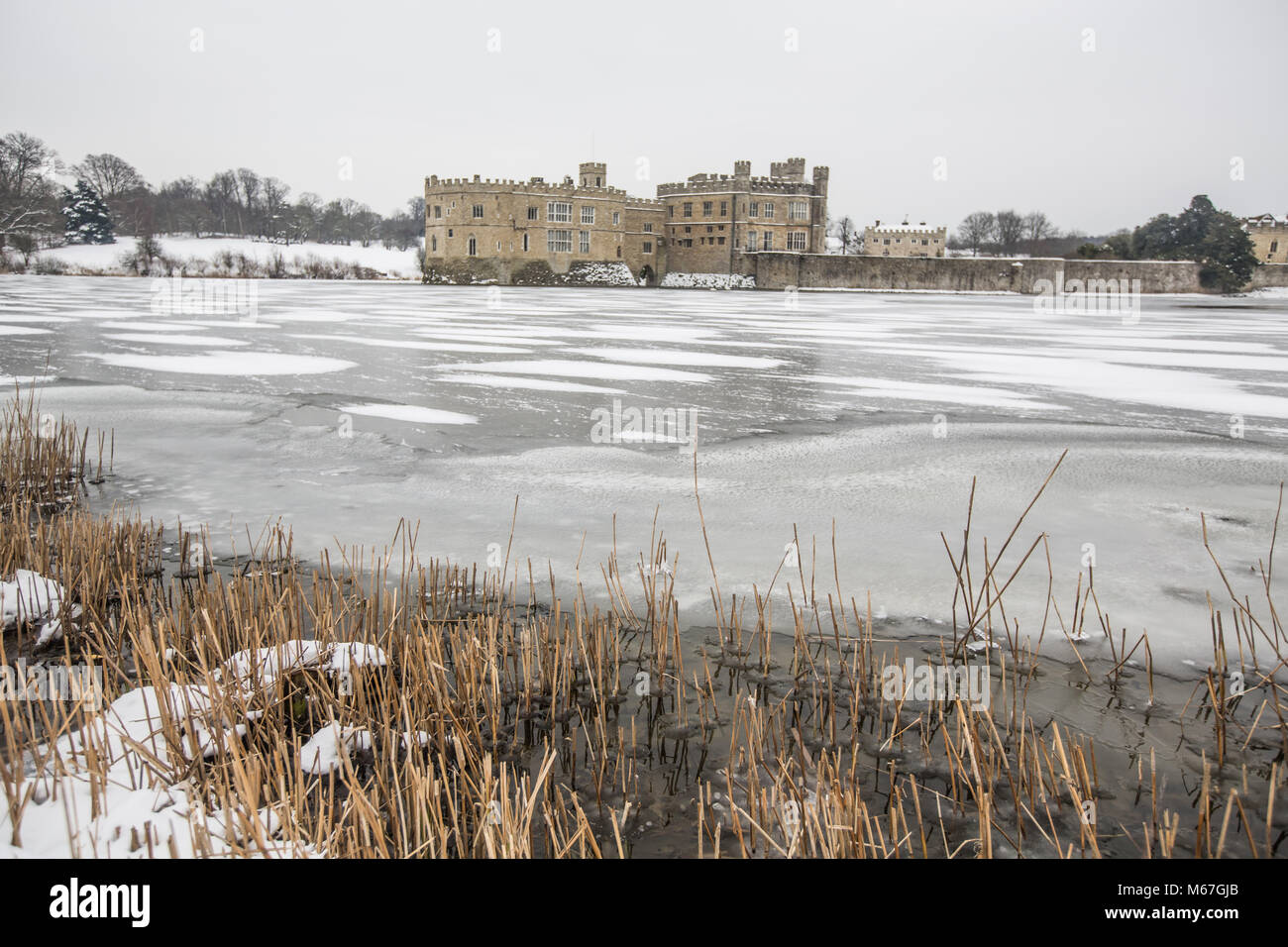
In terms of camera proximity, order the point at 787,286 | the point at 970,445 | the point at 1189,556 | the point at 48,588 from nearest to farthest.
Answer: the point at 48,588 < the point at 1189,556 < the point at 970,445 < the point at 787,286

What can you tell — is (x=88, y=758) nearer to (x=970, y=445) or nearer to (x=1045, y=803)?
(x=1045, y=803)

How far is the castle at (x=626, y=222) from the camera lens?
56844 millimetres

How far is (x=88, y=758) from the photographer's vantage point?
2.67m

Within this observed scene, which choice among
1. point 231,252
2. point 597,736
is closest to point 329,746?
point 597,736

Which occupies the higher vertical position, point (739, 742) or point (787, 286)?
point (787, 286)
